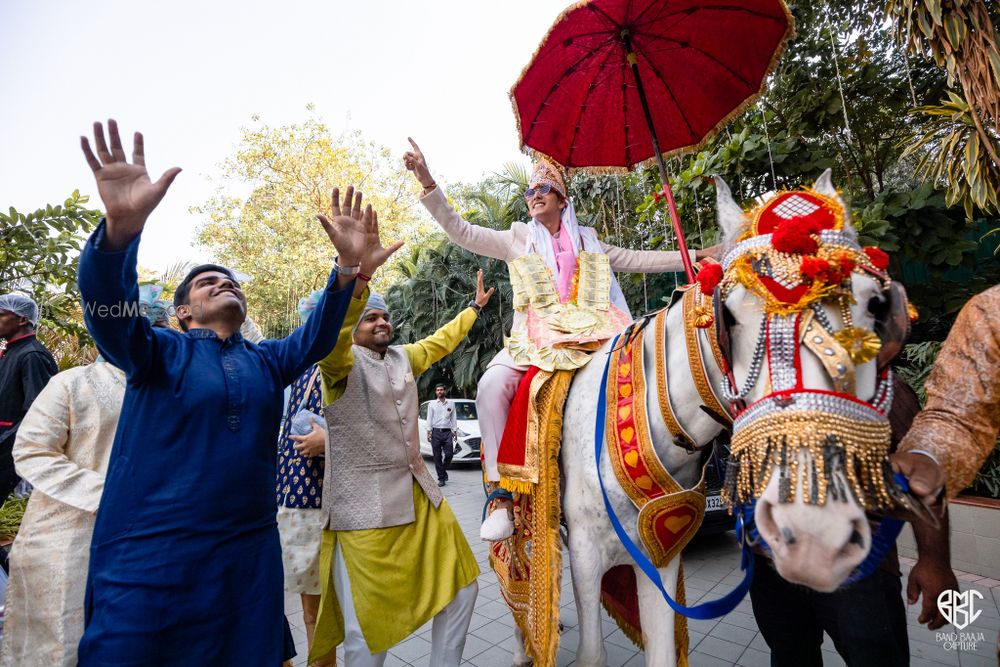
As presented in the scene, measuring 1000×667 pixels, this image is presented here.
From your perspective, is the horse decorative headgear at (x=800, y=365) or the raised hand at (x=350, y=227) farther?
the raised hand at (x=350, y=227)

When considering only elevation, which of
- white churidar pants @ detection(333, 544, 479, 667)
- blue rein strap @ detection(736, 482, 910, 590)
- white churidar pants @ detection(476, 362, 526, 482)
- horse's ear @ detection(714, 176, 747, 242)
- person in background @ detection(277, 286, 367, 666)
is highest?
horse's ear @ detection(714, 176, 747, 242)

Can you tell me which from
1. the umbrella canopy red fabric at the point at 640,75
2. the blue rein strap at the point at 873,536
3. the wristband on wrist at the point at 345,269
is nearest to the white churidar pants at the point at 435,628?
the wristband on wrist at the point at 345,269

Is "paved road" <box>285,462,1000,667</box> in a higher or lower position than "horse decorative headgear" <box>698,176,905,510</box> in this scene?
lower

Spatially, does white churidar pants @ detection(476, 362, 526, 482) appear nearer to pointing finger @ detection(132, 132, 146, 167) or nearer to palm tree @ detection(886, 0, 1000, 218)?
pointing finger @ detection(132, 132, 146, 167)

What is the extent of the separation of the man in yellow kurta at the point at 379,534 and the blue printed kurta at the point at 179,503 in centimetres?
51

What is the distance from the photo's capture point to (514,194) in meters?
14.5

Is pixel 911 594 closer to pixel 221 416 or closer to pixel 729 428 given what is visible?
pixel 729 428

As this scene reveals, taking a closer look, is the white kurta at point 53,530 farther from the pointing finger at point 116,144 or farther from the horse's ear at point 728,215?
the horse's ear at point 728,215

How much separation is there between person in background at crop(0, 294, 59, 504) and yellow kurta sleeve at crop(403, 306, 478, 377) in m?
2.73

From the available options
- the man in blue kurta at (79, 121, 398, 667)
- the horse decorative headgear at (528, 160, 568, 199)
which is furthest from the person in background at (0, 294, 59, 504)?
the horse decorative headgear at (528, 160, 568, 199)

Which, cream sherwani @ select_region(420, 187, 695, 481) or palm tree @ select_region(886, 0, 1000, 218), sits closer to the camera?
cream sherwani @ select_region(420, 187, 695, 481)

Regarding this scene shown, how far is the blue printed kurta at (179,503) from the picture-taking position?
1762mm

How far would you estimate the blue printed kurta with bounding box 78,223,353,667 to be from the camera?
1.76 meters

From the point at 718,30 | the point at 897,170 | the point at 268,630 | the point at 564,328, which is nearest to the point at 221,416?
the point at 268,630
